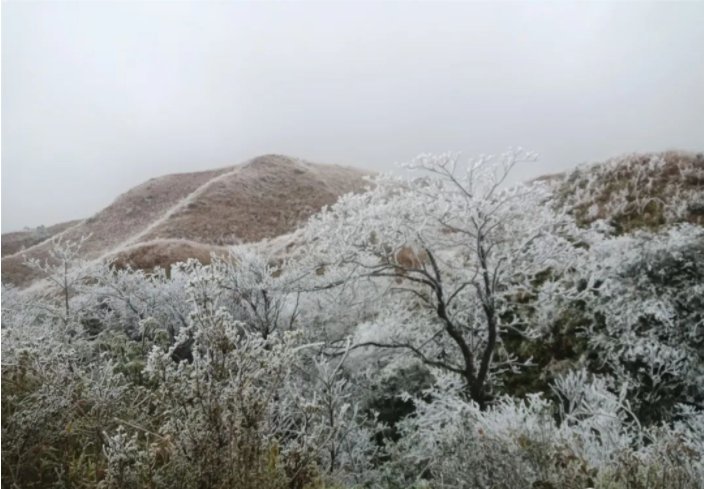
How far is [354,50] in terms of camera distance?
10.3 feet

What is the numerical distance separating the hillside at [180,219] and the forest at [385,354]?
10 centimetres

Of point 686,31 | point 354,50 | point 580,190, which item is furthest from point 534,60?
point 580,190

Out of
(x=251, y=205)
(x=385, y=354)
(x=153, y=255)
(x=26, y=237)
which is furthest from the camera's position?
(x=385, y=354)

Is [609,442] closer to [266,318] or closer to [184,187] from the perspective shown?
[266,318]

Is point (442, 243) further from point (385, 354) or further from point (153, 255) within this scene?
point (153, 255)

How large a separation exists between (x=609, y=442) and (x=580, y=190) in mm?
4483

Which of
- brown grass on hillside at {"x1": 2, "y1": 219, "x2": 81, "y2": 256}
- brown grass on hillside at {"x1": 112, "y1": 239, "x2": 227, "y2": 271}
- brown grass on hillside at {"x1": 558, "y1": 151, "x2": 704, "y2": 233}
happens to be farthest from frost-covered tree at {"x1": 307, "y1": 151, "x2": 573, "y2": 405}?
brown grass on hillside at {"x1": 558, "y1": 151, "x2": 704, "y2": 233}

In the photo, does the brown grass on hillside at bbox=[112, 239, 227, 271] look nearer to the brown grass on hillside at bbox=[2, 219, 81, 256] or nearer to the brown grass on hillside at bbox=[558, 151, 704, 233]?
the brown grass on hillside at bbox=[2, 219, 81, 256]

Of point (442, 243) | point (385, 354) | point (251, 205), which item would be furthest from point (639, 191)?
point (251, 205)

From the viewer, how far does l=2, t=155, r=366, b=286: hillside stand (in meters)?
3.04

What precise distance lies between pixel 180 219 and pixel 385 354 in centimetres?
174

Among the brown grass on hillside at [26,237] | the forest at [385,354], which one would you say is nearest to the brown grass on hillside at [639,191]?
the forest at [385,354]

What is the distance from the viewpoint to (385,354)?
4023 millimetres

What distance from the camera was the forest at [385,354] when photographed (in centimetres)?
167
